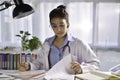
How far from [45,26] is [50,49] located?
195 cm

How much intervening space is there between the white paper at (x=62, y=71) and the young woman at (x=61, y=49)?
4.0 inches

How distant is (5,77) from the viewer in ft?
4.91

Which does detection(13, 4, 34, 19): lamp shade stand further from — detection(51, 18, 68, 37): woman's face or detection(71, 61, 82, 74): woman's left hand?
detection(71, 61, 82, 74): woman's left hand

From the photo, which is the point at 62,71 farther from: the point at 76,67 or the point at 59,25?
the point at 59,25

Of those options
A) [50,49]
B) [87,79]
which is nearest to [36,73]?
[50,49]

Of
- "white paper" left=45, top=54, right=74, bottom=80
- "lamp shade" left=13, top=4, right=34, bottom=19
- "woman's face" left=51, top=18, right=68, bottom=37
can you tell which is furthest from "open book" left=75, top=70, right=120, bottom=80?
"lamp shade" left=13, top=4, right=34, bottom=19

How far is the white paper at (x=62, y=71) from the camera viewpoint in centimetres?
140

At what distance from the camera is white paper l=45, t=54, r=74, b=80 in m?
1.40

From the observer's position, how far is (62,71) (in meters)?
1.48

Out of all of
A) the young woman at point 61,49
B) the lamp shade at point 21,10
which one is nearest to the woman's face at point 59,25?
the young woman at point 61,49

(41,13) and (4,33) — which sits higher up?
(41,13)

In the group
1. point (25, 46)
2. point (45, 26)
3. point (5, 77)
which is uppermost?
point (45, 26)

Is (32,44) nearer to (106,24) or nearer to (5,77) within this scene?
(5,77)

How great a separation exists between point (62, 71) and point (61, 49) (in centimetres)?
23
